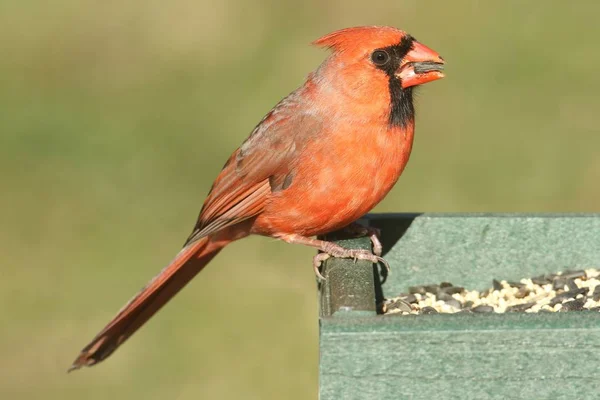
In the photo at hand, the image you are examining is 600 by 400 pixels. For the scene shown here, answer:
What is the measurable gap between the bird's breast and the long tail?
1.89ft

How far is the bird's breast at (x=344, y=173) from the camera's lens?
4227 millimetres

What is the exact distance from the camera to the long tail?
4723 millimetres

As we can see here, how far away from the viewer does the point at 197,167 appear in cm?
766

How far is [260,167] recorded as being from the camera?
452cm

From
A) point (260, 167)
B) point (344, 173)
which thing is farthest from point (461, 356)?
point (260, 167)

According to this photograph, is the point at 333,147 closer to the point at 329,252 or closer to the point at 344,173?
the point at 344,173

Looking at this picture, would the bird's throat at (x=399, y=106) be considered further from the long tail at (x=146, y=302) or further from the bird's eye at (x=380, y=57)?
the long tail at (x=146, y=302)

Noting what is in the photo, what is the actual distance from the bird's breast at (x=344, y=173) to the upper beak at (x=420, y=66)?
0.18 meters

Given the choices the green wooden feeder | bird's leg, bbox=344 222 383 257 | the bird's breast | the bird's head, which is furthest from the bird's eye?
the green wooden feeder

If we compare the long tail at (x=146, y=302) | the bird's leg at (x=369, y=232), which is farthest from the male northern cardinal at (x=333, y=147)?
the long tail at (x=146, y=302)

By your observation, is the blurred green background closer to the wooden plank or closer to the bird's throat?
the bird's throat

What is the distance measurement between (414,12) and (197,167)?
2.25m

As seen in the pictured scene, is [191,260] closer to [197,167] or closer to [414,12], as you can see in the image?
[197,167]

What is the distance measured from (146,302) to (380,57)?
1.31 m
